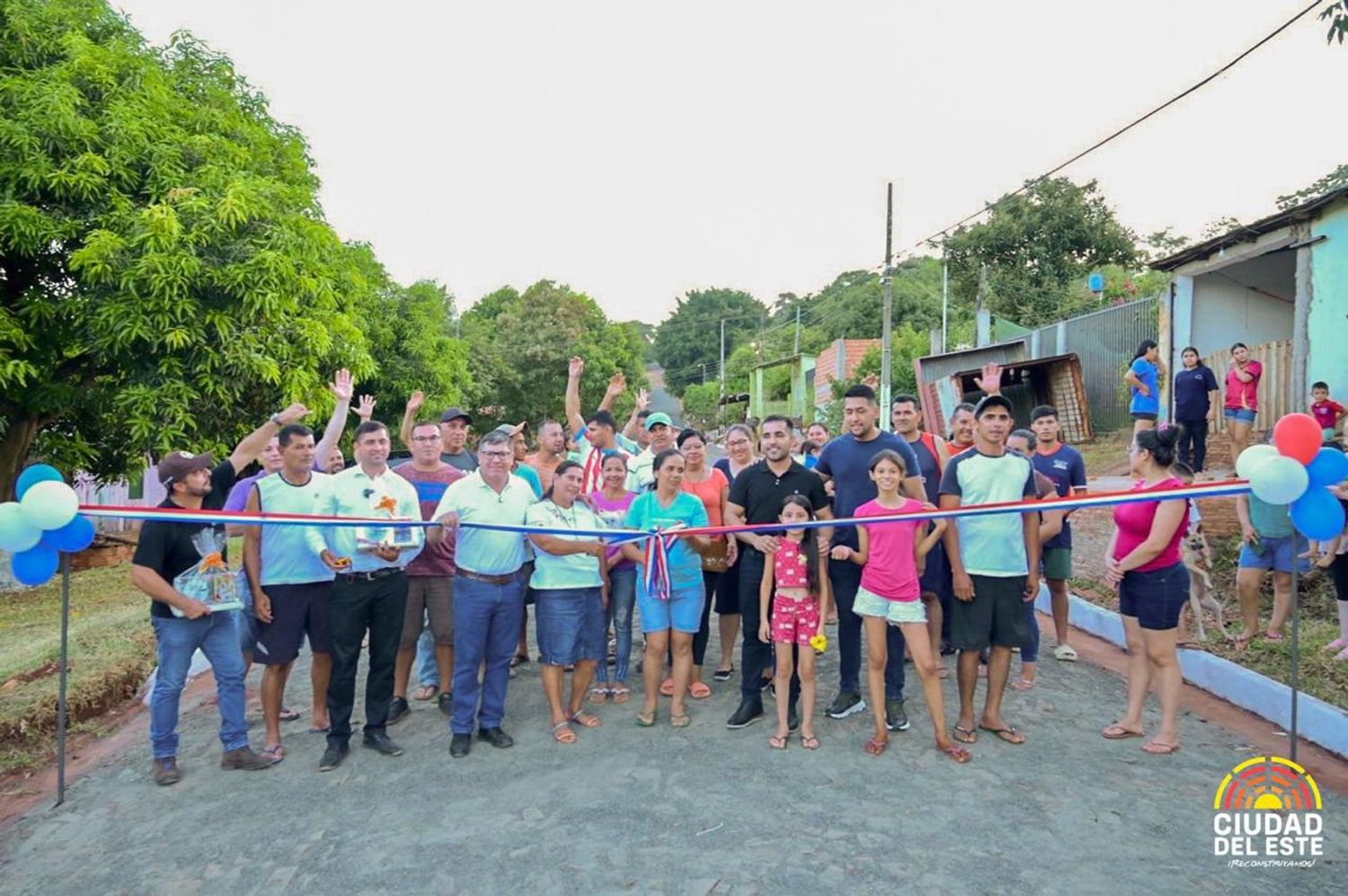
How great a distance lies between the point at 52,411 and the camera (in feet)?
35.3

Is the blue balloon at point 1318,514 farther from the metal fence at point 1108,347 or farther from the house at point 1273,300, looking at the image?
the metal fence at point 1108,347

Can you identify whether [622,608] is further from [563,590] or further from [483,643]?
[483,643]

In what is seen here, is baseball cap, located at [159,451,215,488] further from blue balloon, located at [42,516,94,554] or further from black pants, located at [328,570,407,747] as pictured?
black pants, located at [328,570,407,747]

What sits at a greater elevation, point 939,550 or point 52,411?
point 52,411

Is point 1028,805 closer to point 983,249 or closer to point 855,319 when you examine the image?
point 983,249

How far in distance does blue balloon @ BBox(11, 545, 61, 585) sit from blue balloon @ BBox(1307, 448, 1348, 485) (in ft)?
20.6

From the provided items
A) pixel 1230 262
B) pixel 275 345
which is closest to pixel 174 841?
pixel 275 345

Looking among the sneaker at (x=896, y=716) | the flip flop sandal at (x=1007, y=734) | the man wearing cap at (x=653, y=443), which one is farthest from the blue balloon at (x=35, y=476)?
the flip flop sandal at (x=1007, y=734)

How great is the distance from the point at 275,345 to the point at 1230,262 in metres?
12.8

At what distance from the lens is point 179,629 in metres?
4.49

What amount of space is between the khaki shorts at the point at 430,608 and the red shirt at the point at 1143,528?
415 cm

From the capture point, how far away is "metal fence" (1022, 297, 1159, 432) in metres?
17.0

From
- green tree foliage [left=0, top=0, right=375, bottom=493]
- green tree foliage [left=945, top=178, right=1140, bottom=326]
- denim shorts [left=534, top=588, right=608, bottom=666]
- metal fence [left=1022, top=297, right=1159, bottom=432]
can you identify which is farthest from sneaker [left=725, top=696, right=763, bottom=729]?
green tree foliage [left=945, top=178, right=1140, bottom=326]

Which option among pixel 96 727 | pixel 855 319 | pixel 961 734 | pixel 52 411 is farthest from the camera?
pixel 855 319
